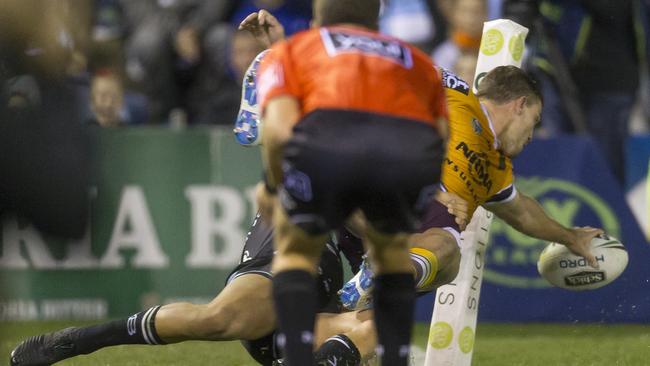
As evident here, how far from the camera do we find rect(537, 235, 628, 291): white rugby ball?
790cm

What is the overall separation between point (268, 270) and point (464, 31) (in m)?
5.98

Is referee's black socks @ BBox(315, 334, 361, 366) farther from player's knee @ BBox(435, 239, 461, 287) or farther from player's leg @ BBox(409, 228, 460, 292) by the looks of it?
player's knee @ BBox(435, 239, 461, 287)

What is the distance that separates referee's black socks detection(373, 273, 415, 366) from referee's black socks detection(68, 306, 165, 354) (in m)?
1.80

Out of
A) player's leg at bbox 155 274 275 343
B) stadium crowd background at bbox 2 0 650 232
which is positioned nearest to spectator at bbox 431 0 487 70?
stadium crowd background at bbox 2 0 650 232

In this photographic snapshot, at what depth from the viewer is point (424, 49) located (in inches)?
537

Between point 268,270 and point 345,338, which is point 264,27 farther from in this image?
point 345,338

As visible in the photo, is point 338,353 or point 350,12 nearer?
point 350,12

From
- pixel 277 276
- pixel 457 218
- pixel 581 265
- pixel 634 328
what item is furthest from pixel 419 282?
pixel 634 328

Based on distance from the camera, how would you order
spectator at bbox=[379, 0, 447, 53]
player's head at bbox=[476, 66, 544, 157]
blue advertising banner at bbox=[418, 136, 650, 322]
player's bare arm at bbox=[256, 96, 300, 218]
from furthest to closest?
spectator at bbox=[379, 0, 447, 53]
blue advertising banner at bbox=[418, 136, 650, 322]
player's head at bbox=[476, 66, 544, 157]
player's bare arm at bbox=[256, 96, 300, 218]

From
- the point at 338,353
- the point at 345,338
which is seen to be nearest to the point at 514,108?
the point at 345,338

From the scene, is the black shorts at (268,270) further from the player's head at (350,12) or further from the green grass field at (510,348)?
the player's head at (350,12)

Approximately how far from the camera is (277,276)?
5723mm

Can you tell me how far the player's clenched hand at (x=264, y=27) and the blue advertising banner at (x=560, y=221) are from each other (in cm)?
479

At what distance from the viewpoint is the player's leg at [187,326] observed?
726cm
